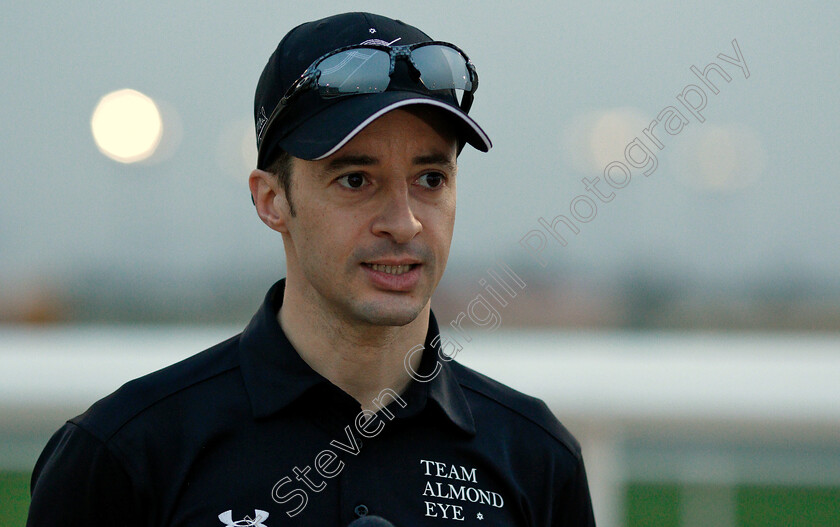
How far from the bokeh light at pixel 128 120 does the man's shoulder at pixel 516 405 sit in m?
3.84

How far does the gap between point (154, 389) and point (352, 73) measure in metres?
0.54

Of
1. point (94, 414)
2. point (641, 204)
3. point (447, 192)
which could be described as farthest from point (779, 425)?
point (94, 414)

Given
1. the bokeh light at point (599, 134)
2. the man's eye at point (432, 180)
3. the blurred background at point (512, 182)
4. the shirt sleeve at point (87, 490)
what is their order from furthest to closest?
the bokeh light at point (599, 134)
the blurred background at point (512, 182)
the man's eye at point (432, 180)
the shirt sleeve at point (87, 490)

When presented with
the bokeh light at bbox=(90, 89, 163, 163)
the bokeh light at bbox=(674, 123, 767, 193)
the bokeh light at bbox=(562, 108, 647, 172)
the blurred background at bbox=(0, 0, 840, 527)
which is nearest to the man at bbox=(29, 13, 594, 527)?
the blurred background at bbox=(0, 0, 840, 527)

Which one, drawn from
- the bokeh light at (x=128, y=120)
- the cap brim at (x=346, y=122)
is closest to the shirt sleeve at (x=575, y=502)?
the cap brim at (x=346, y=122)

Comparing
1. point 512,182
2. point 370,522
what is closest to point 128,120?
point 512,182

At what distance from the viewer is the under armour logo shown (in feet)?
4.15

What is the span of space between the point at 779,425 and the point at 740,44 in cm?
220

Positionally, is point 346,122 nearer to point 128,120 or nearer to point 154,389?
point 154,389

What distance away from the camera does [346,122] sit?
1313 mm

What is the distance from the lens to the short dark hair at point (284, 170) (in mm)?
1403

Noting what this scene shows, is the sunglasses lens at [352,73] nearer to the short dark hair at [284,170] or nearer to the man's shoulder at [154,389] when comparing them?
the short dark hair at [284,170]

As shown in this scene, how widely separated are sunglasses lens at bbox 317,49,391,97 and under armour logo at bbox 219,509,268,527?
0.59m

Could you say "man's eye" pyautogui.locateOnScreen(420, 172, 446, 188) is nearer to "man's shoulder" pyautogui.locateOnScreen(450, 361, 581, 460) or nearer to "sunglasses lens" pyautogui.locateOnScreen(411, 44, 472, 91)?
"sunglasses lens" pyautogui.locateOnScreen(411, 44, 472, 91)
